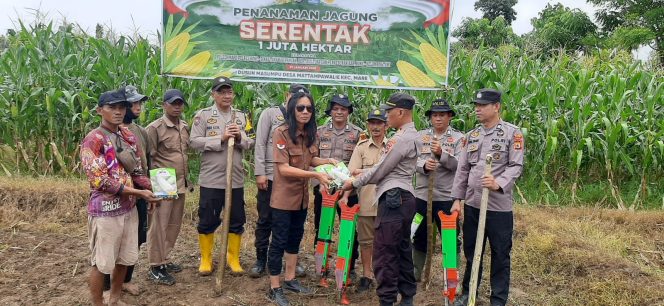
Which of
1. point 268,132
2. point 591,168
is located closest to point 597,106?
point 591,168

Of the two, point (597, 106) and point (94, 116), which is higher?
point (597, 106)

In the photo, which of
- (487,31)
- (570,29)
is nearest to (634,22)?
(570,29)

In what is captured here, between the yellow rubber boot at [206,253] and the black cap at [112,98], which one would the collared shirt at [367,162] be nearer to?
the yellow rubber boot at [206,253]

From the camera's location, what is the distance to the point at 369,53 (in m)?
6.21

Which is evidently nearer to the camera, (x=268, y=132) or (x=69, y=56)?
(x=268, y=132)

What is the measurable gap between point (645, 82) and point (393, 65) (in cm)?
431

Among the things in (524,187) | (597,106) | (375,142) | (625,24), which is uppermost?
(625,24)

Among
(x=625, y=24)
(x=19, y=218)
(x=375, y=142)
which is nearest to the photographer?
(x=375, y=142)

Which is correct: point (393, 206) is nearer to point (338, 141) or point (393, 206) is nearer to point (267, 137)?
point (338, 141)

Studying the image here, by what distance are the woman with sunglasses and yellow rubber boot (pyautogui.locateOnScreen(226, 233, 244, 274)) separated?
2.21 ft

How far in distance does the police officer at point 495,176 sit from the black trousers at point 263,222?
179cm

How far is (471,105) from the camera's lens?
24.2 feet

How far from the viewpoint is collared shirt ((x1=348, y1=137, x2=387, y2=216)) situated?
4.77 meters

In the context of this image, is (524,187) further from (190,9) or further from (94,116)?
(94,116)
